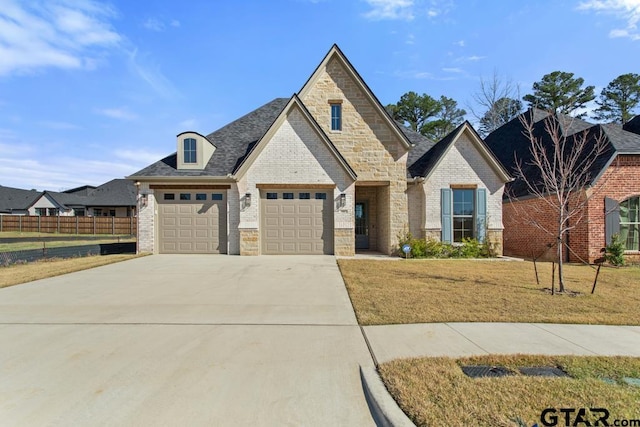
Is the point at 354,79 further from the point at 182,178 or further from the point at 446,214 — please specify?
the point at 182,178

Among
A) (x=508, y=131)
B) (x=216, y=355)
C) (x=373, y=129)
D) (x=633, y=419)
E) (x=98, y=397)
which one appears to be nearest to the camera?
(x=633, y=419)

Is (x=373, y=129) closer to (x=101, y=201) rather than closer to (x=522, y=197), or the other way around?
(x=522, y=197)

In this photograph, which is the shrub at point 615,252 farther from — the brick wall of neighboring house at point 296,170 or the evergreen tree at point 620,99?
the evergreen tree at point 620,99

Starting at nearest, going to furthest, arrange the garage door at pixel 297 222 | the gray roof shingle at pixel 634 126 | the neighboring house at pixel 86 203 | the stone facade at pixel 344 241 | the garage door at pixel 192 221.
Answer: the stone facade at pixel 344 241, the garage door at pixel 297 222, the garage door at pixel 192 221, the gray roof shingle at pixel 634 126, the neighboring house at pixel 86 203

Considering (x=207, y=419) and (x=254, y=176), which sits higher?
(x=254, y=176)

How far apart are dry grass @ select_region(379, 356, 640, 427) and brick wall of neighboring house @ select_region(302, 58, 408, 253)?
11143 mm

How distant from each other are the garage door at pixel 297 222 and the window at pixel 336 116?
3.22 metres

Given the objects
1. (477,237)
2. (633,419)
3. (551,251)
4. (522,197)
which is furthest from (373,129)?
(633,419)

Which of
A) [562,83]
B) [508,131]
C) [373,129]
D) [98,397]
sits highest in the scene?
[562,83]

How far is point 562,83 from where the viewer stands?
35.4 m

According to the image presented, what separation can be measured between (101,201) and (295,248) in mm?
39797

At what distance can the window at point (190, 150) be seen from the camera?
15070 millimetres

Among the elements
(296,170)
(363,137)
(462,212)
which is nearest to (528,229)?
(462,212)

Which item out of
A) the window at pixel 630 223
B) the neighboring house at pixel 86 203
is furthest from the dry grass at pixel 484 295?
the neighboring house at pixel 86 203
